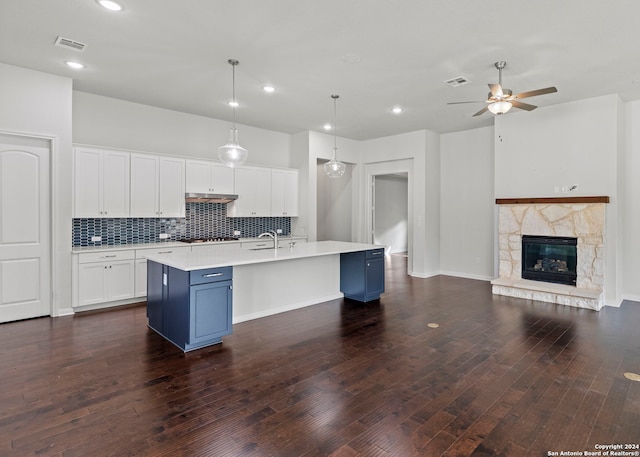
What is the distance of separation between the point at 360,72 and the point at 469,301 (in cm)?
366

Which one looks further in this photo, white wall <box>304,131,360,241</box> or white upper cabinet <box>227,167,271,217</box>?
white wall <box>304,131,360,241</box>

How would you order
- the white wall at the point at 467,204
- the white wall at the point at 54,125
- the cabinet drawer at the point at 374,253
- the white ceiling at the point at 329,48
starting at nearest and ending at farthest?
the white ceiling at the point at 329,48, the white wall at the point at 54,125, the cabinet drawer at the point at 374,253, the white wall at the point at 467,204

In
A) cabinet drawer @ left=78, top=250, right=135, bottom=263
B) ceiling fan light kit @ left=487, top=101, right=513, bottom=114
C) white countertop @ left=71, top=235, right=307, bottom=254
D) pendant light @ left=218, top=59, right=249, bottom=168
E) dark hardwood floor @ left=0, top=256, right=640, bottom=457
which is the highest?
ceiling fan light kit @ left=487, top=101, right=513, bottom=114

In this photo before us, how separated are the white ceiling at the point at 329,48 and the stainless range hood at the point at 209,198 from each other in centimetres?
147

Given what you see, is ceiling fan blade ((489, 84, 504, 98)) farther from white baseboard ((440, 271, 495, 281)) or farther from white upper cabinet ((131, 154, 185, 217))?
white upper cabinet ((131, 154, 185, 217))

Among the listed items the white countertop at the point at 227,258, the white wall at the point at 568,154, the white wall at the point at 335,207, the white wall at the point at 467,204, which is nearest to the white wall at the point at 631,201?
the white wall at the point at 568,154

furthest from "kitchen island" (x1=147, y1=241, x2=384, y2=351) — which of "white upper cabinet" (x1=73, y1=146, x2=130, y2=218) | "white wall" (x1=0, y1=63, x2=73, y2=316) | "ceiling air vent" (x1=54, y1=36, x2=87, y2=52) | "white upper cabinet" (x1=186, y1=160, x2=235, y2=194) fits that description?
"ceiling air vent" (x1=54, y1=36, x2=87, y2=52)

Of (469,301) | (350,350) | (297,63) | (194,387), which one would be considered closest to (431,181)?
(469,301)

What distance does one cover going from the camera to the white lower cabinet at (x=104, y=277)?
4.77 meters

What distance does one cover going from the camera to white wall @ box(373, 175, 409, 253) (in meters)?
11.7

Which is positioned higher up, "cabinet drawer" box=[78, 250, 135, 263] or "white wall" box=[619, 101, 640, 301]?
"white wall" box=[619, 101, 640, 301]

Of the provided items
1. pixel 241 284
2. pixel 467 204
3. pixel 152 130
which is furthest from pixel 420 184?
pixel 152 130

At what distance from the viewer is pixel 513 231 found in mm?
6113

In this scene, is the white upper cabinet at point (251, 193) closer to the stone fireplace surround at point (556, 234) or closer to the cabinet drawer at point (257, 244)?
the cabinet drawer at point (257, 244)
